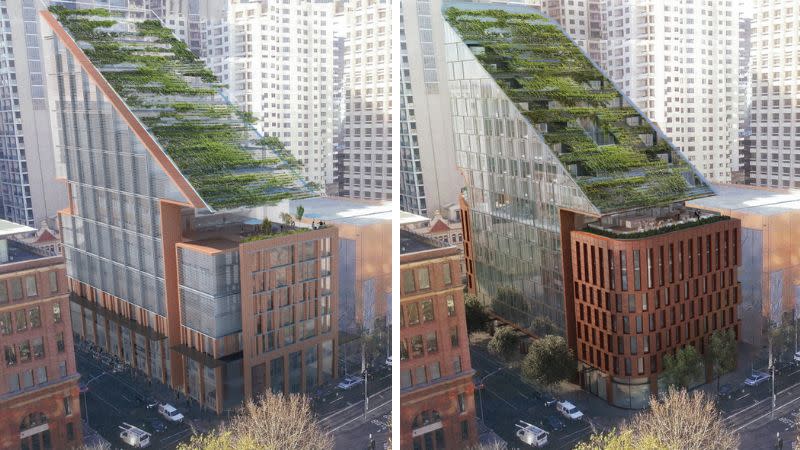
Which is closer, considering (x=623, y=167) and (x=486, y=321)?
(x=623, y=167)

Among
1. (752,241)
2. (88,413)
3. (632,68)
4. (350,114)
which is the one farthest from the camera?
(350,114)

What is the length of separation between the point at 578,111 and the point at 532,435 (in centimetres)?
188

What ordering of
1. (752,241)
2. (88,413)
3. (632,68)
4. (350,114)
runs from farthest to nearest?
(350,114) < (632,68) < (752,241) < (88,413)

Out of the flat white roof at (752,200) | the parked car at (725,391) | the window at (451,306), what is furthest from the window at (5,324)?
the parked car at (725,391)

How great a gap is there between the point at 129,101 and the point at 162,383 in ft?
4.85

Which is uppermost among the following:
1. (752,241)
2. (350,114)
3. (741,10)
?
(741,10)

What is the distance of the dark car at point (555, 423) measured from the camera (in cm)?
445

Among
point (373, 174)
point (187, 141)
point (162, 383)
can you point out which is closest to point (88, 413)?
point (162, 383)

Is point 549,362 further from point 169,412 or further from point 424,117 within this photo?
point 169,412

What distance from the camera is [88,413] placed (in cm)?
397

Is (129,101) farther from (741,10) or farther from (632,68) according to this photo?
(741,10)

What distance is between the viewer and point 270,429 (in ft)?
14.7

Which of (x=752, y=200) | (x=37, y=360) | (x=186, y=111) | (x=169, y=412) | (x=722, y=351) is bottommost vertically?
(x=169, y=412)

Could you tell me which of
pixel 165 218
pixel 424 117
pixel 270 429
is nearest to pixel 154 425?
pixel 270 429
